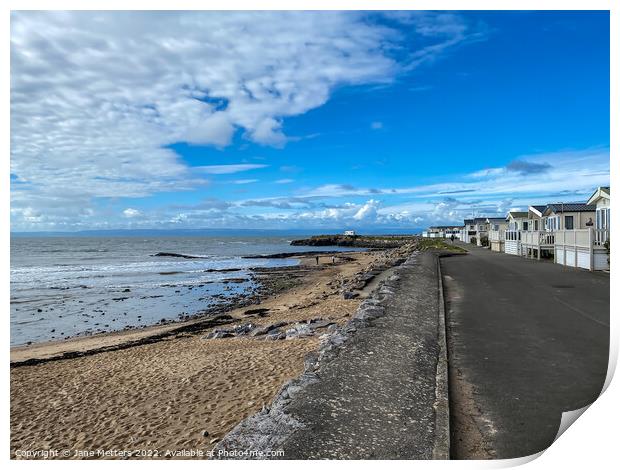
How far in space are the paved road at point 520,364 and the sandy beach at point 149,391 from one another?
308cm

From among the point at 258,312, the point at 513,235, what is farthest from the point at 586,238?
the point at 513,235

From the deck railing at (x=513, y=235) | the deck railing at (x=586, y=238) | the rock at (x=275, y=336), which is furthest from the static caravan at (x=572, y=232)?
the rock at (x=275, y=336)

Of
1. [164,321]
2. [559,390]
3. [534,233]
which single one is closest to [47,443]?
[559,390]

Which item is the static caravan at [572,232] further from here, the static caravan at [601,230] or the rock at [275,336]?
the rock at [275,336]

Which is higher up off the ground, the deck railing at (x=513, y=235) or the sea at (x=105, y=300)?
the deck railing at (x=513, y=235)

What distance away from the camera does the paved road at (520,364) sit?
4.64 m

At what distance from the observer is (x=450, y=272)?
22.1 metres

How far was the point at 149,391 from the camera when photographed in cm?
793

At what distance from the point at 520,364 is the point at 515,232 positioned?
34084 millimetres

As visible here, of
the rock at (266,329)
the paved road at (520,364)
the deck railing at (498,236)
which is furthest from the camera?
the deck railing at (498,236)

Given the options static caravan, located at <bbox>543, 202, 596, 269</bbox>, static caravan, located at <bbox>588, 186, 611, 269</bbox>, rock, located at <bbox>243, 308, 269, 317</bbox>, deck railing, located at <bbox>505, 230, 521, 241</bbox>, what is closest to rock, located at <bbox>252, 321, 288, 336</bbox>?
rock, located at <bbox>243, 308, 269, 317</bbox>

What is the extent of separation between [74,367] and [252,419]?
868 cm

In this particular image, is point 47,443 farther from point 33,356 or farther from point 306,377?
point 33,356

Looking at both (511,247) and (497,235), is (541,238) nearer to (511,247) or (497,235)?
(511,247)
